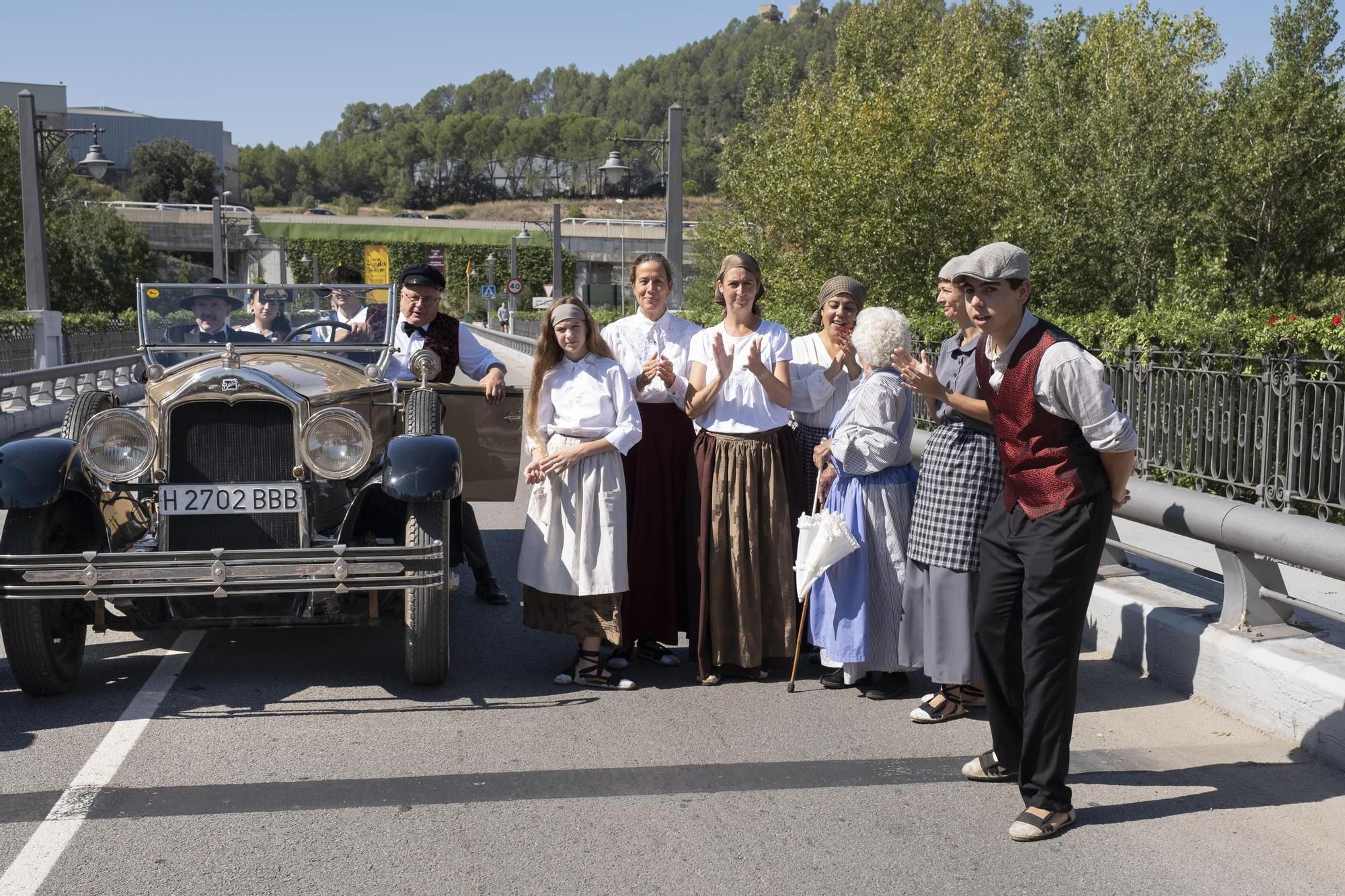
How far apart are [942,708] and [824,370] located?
5.95 feet

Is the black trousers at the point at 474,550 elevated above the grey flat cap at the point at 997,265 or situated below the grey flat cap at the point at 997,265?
below

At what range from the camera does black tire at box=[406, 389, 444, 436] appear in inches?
269

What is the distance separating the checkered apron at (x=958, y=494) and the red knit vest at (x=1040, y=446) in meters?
0.85

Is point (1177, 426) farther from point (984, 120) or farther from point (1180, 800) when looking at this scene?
point (984, 120)

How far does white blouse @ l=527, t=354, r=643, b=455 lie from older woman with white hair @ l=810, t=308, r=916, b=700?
3.24 ft

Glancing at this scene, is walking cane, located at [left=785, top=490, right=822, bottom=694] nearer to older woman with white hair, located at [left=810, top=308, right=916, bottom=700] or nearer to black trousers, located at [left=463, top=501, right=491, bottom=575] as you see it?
older woman with white hair, located at [left=810, top=308, right=916, bottom=700]

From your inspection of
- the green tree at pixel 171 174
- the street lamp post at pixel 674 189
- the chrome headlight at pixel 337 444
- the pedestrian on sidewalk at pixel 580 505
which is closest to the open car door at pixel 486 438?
the pedestrian on sidewalk at pixel 580 505

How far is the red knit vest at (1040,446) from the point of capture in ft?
14.1

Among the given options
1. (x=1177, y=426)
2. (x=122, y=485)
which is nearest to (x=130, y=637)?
(x=122, y=485)

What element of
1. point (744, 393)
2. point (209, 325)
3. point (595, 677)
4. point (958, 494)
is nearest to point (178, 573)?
point (595, 677)

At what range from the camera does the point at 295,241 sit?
105688mm

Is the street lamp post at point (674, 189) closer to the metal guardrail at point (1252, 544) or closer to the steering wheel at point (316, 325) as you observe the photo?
the steering wheel at point (316, 325)

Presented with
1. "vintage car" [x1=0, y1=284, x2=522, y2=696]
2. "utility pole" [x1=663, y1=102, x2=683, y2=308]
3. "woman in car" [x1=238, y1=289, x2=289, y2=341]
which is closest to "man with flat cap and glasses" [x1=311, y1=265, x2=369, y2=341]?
"woman in car" [x1=238, y1=289, x2=289, y2=341]

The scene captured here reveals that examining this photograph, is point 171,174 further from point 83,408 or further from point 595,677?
point 595,677
